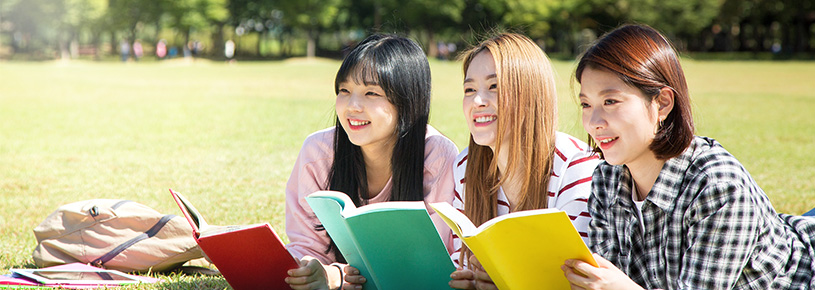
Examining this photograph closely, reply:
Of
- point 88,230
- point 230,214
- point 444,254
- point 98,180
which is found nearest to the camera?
point 444,254

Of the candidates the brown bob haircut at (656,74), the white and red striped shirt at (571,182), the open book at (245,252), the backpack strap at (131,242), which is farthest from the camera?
the backpack strap at (131,242)

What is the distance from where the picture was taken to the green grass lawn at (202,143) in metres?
5.92

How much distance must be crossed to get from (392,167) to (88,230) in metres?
1.69

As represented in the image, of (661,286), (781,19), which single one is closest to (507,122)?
(661,286)

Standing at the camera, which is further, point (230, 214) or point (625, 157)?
point (230, 214)

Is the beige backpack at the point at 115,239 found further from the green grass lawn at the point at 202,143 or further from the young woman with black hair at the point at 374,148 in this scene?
the young woman with black hair at the point at 374,148

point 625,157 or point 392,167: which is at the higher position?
point 625,157

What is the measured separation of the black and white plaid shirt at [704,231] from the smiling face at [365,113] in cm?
108

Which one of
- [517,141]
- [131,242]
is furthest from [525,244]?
[131,242]

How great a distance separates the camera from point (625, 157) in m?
2.31

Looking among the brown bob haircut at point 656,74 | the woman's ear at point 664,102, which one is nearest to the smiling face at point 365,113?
the brown bob haircut at point 656,74

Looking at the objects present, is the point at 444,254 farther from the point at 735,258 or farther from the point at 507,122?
the point at 735,258

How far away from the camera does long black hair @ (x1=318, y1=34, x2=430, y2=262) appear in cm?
327

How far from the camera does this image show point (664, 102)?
2291mm
